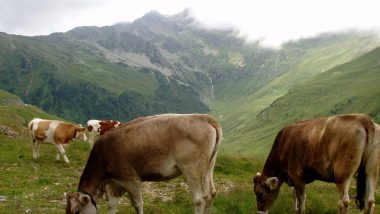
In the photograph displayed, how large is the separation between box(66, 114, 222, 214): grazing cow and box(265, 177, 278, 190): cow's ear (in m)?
2.08

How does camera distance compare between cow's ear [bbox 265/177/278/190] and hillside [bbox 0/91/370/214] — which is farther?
hillside [bbox 0/91/370/214]

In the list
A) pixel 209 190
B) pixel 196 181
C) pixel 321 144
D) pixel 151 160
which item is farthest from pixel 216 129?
pixel 321 144

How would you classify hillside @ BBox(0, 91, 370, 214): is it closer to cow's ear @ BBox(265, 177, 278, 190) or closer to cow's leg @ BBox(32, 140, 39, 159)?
cow's leg @ BBox(32, 140, 39, 159)

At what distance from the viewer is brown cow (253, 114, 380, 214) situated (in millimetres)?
11328

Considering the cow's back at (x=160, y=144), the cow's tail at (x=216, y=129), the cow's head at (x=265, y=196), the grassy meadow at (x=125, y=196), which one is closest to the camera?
the cow's back at (x=160, y=144)

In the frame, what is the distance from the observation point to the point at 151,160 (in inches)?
457

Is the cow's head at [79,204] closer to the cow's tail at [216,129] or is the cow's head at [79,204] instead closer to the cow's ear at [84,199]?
the cow's ear at [84,199]

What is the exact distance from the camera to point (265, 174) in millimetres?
14031

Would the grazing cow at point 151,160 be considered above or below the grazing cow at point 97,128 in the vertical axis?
above

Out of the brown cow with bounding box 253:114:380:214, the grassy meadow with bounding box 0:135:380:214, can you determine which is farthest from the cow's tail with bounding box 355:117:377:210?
the grassy meadow with bounding box 0:135:380:214

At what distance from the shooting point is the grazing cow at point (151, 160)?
11.4 m

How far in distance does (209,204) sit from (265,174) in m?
2.93

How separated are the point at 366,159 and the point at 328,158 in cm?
101

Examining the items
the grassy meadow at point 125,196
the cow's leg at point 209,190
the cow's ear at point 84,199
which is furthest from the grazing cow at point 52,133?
the cow's leg at point 209,190
